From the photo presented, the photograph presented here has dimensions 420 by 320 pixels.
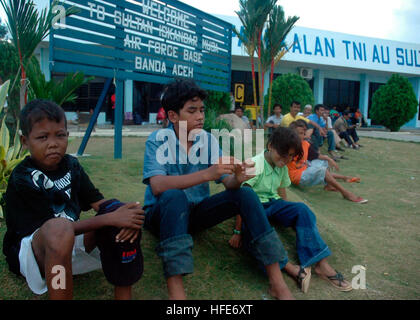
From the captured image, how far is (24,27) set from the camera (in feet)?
13.1

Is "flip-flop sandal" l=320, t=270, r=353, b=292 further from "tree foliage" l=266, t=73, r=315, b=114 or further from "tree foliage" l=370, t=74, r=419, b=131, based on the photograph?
"tree foliage" l=370, t=74, r=419, b=131

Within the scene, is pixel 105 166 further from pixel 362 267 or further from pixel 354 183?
pixel 354 183

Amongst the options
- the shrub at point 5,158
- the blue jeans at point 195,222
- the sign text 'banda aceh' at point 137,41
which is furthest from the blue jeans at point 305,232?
A: the sign text 'banda aceh' at point 137,41

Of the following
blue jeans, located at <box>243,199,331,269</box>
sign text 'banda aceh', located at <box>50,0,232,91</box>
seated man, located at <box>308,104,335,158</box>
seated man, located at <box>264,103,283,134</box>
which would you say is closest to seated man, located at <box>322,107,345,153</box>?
seated man, located at <box>308,104,335,158</box>


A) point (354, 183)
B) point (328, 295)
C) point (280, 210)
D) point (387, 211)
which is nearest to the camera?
point (328, 295)

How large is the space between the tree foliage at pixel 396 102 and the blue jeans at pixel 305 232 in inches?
624

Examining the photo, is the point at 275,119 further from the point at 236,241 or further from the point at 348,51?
the point at 348,51

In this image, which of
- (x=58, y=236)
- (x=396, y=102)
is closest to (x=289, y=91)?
(x=396, y=102)

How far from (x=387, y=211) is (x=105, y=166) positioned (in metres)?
3.64

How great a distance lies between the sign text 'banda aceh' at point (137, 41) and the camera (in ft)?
16.5

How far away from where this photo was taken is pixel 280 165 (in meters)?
3.03

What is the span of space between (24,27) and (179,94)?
8.06ft

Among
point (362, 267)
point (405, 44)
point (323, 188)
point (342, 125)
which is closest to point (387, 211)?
point (323, 188)

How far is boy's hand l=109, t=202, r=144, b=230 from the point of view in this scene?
5.86ft
